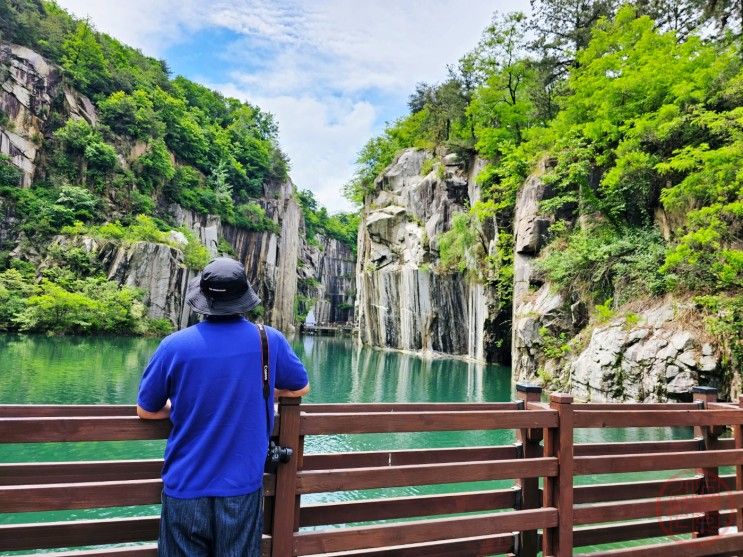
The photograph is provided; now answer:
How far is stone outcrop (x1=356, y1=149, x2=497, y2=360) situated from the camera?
992 inches

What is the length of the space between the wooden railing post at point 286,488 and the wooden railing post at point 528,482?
1122 mm

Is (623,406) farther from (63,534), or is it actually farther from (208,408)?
(63,534)

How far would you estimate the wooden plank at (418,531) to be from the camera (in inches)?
72.4

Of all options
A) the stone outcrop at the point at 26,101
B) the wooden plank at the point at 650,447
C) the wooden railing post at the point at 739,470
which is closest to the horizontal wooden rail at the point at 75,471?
the wooden plank at the point at 650,447

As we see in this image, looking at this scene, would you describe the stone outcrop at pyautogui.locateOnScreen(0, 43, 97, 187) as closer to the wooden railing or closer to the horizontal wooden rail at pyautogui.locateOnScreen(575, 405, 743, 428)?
the wooden railing

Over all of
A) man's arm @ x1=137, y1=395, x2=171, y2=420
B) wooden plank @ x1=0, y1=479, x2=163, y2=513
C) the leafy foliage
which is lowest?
wooden plank @ x1=0, y1=479, x2=163, y2=513

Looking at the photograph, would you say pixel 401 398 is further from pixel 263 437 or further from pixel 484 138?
pixel 484 138

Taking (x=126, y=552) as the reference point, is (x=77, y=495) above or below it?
→ above

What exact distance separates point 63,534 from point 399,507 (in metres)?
1.30

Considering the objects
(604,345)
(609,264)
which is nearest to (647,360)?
(604,345)

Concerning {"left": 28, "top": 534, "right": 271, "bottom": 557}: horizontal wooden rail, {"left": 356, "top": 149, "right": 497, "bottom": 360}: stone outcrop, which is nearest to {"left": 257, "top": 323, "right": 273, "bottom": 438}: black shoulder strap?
{"left": 28, "top": 534, "right": 271, "bottom": 557}: horizontal wooden rail

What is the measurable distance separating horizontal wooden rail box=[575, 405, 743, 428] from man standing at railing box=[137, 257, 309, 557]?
1.50 m

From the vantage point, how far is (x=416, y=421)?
2031 mm

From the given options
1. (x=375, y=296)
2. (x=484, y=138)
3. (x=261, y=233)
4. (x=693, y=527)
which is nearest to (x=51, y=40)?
(x=261, y=233)
